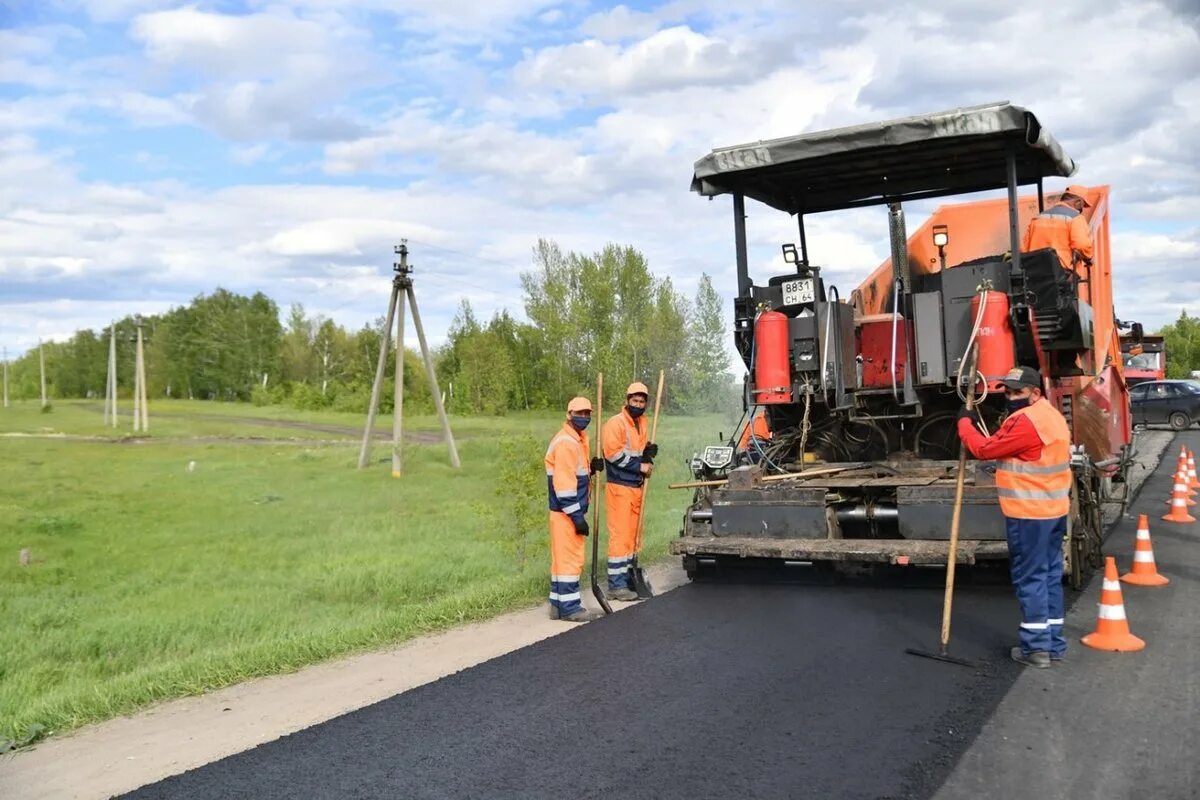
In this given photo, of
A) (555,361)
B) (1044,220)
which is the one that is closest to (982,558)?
(1044,220)

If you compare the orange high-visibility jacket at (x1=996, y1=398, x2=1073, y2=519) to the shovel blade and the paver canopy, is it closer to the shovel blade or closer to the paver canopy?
the paver canopy

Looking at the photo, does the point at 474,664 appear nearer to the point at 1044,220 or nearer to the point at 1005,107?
the point at 1005,107

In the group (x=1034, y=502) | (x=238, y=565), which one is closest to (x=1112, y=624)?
(x=1034, y=502)

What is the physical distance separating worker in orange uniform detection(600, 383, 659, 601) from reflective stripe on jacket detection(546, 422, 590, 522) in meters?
0.61

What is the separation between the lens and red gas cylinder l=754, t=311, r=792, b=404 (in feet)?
25.9

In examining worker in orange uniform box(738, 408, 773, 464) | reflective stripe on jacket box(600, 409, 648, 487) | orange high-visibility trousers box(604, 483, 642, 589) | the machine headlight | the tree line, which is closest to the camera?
orange high-visibility trousers box(604, 483, 642, 589)

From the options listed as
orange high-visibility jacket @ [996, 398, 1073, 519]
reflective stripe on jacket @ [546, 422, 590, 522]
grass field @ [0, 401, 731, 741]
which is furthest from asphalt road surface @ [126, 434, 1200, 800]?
grass field @ [0, 401, 731, 741]

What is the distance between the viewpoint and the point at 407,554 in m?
13.3

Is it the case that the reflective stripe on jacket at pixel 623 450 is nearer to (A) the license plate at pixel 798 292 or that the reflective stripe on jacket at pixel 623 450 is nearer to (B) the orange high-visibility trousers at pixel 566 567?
→ (B) the orange high-visibility trousers at pixel 566 567

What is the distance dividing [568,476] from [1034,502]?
10.2ft

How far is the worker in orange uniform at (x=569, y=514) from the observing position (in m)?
7.27

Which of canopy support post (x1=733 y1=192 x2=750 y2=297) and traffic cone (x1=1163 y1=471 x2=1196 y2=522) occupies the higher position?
canopy support post (x1=733 y1=192 x2=750 y2=297)

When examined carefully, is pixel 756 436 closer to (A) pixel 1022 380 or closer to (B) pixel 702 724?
(A) pixel 1022 380

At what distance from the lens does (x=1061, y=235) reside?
7.84 metres
